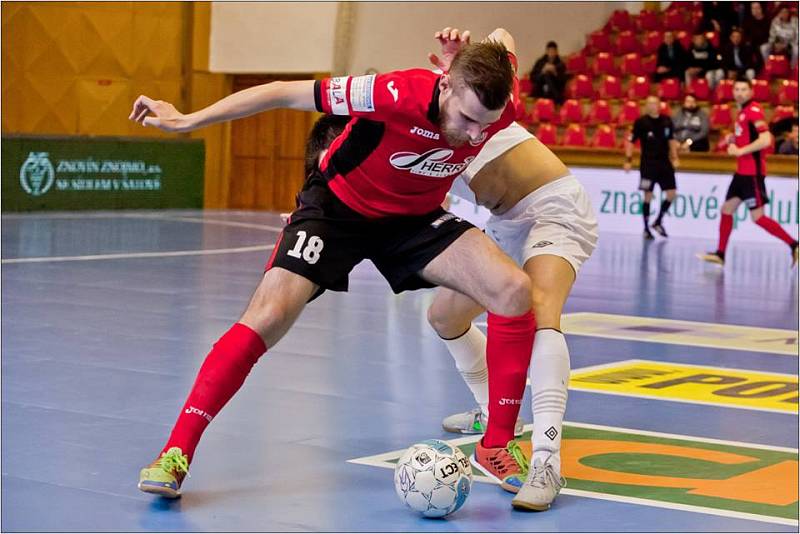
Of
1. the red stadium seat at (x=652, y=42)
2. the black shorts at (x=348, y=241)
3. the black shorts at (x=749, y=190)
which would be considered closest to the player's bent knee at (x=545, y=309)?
the black shorts at (x=348, y=241)

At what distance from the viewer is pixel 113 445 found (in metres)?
5.48

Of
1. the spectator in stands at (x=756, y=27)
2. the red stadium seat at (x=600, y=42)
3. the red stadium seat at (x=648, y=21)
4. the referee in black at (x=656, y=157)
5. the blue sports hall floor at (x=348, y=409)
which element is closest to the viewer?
the blue sports hall floor at (x=348, y=409)

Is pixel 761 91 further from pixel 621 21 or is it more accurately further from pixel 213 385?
pixel 213 385

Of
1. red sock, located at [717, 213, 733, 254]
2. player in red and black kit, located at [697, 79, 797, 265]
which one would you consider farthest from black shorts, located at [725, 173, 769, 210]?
red sock, located at [717, 213, 733, 254]

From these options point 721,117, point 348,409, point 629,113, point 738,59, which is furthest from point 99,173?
point 348,409

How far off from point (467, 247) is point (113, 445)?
1745mm

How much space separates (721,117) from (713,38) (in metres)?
2.28

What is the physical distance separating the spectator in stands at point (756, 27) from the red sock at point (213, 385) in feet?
69.5

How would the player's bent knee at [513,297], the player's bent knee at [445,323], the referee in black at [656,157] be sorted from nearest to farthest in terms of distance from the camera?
the player's bent knee at [513,297], the player's bent knee at [445,323], the referee in black at [656,157]

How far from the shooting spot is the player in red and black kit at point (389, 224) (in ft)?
15.2

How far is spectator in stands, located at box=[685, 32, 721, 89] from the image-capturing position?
23938 millimetres

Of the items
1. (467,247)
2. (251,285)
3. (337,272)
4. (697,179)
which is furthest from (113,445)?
(697,179)

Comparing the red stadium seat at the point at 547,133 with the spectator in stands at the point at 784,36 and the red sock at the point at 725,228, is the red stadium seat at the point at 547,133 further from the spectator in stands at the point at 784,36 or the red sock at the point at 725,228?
the red sock at the point at 725,228

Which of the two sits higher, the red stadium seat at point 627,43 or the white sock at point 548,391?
the red stadium seat at point 627,43
